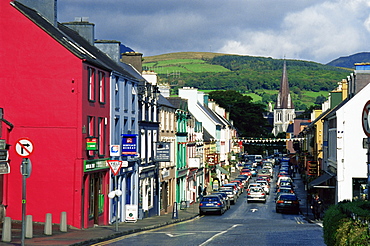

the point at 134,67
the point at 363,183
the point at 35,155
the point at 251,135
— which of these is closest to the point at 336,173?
the point at 363,183

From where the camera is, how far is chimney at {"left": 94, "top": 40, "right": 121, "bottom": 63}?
144 feet

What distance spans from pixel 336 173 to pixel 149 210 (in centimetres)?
1391

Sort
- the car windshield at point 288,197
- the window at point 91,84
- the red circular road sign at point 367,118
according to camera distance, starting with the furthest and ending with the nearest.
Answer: the car windshield at point 288,197, the window at point 91,84, the red circular road sign at point 367,118

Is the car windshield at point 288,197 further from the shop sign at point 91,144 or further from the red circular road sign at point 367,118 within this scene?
the red circular road sign at point 367,118

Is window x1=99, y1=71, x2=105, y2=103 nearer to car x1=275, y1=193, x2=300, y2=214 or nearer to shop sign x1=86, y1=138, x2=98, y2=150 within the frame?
shop sign x1=86, y1=138, x2=98, y2=150

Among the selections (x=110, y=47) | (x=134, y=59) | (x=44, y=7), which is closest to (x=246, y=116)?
(x=134, y=59)

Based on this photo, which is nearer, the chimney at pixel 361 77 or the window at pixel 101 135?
the window at pixel 101 135

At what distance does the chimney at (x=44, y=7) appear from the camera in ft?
111

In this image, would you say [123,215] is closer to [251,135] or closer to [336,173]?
[336,173]

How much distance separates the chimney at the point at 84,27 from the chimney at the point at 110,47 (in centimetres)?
219

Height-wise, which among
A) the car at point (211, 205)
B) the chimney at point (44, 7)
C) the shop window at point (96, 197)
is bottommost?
the car at point (211, 205)

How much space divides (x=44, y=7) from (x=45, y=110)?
624 cm

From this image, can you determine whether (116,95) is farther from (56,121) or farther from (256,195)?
(256,195)

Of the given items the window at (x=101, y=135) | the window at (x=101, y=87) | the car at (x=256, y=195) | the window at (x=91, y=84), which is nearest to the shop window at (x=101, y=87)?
the window at (x=101, y=87)
